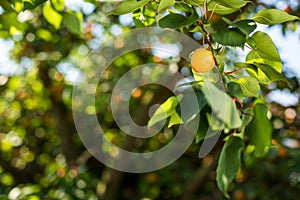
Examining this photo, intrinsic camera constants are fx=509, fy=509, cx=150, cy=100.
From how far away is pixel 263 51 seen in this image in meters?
0.93

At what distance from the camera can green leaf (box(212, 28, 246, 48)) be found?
0.86 metres

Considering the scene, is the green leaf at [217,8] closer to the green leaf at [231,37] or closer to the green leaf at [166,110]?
the green leaf at [231,37]

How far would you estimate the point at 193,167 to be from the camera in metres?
3.24

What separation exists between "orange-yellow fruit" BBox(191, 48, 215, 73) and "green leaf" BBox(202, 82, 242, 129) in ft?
0.48

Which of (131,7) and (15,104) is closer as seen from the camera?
(131,7)

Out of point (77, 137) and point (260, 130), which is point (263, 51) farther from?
point (77, 137)

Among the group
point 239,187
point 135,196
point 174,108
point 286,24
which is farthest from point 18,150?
point 174,108

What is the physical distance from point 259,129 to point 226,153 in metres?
0.09

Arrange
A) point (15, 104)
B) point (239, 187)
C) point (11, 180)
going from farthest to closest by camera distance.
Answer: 1. point (15, 104)
2. point (11, 180)
3. point (239, 187)

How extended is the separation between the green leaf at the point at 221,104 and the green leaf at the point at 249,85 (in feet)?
0.61

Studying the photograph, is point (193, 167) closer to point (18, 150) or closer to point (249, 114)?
point (18, 150)

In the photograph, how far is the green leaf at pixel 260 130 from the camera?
3.38 ft

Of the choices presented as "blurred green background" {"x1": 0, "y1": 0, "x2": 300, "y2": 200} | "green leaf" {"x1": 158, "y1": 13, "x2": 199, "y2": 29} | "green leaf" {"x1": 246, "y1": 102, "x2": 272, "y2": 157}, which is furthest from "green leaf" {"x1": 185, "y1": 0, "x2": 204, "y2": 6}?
"blurred green background" {"x1": 0, "y1": 0, "x2": 300, "y2": 200}

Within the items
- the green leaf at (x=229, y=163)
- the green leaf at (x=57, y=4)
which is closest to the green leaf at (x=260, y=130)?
the green leaf at (x=229, y=163)
